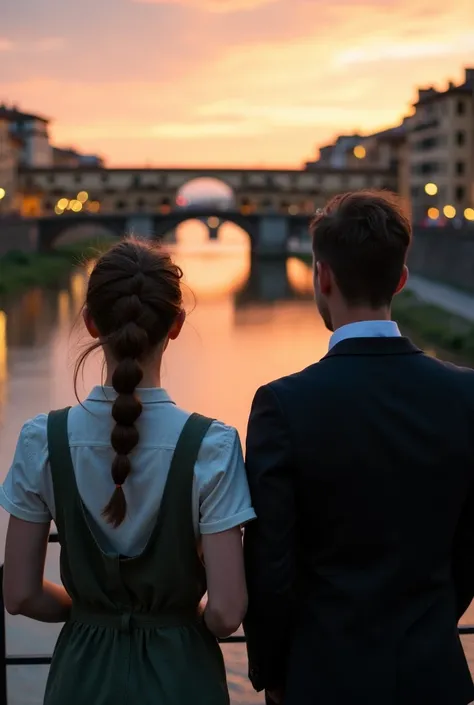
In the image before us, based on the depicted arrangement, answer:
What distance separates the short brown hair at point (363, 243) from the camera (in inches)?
59.4

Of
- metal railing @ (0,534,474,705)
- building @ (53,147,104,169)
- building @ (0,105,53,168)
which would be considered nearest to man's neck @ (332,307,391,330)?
metal railing @ (0,534,474,705)

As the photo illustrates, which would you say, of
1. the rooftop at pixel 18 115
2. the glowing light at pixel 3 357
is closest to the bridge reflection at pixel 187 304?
the glowing light at pixel 3 357

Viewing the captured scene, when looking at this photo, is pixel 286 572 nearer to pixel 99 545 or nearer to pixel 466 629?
pixel 99 545

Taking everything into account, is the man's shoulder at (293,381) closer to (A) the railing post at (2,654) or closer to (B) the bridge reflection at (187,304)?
(A) the railing post at (2,654)

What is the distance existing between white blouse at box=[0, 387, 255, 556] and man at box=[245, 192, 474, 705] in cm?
4

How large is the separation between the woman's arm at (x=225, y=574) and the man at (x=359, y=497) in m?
0.03

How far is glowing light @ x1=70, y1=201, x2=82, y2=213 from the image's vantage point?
174 feet

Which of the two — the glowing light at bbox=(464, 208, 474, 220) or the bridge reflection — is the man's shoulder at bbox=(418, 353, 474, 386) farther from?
the glowing light at bbox=(464, 208, 474, 220)

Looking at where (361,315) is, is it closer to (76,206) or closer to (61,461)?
(61,461)

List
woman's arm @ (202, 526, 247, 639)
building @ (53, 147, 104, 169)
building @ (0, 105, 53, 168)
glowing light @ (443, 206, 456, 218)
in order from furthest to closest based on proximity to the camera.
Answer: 1. building @ (53, 147, 104, 169)
2. building @ (0, 105, 53, 168)
3. glowing light @ (443, 206, 456, 218)
4. woman's arm @ (202, 526, 247, 639)

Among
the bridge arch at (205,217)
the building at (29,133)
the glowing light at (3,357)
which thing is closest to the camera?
the glowing light at (3,357)

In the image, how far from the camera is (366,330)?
1.55m

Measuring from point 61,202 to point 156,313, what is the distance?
52820mm

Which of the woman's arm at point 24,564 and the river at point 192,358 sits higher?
the woman's arm at point 24,564
